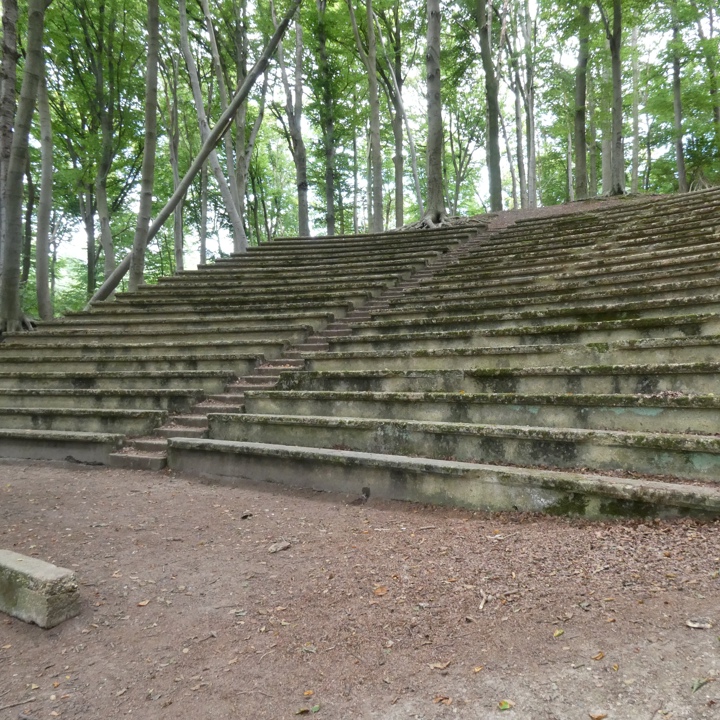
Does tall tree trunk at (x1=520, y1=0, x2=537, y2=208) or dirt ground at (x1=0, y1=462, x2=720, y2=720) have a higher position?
tall tree trunk at (x1=520, y1=0, x2=537, y2=208)

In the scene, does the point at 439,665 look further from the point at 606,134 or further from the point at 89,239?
the point at 89,239

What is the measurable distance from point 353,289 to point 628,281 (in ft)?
13.5

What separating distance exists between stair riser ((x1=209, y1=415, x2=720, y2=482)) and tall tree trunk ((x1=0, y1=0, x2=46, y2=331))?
21.3ft

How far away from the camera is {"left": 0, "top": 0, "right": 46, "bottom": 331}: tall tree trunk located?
8.66 meters

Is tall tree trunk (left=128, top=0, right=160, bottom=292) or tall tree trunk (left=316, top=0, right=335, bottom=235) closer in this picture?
tall tree trunk (left=128, top=0, right=160, bottom=292)

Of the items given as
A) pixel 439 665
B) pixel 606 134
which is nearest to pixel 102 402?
pixel 439 665

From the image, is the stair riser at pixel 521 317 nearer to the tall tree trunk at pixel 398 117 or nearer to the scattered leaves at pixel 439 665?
the scattered leaves at pixel 439 665

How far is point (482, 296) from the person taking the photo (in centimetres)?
626

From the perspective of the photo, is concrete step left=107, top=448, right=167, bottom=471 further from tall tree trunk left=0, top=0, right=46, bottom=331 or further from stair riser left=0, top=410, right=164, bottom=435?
tall tree trunk left=0, top=0, right=46, bottom=331

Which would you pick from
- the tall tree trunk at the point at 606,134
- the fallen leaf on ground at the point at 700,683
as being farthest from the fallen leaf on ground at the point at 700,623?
the tall tree trunk at the point at 606,134

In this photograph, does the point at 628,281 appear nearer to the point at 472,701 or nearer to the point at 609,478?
the point at 609,478

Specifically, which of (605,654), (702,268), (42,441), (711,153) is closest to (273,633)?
(605,654)

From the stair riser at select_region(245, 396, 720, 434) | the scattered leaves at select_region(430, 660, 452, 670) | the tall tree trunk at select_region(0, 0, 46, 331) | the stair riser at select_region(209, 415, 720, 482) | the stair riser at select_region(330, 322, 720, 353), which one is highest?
the tall tree trunk at select_region(0, 0, 46, 331)

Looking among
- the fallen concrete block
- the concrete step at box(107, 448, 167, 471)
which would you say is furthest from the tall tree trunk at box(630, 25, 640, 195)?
the fallen concrete block
